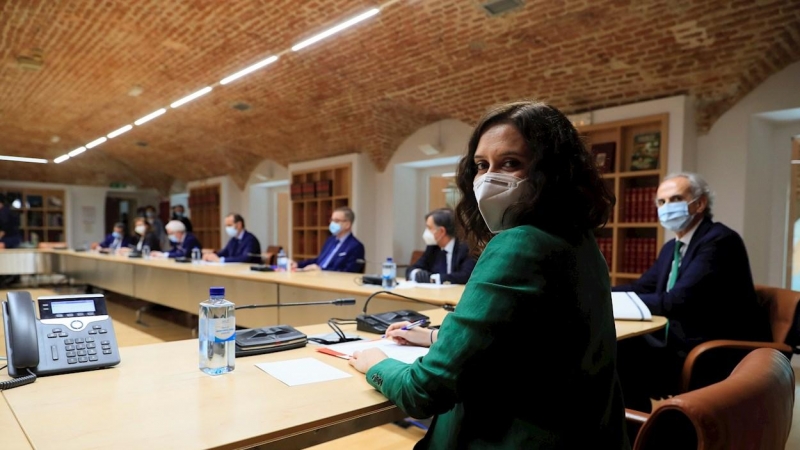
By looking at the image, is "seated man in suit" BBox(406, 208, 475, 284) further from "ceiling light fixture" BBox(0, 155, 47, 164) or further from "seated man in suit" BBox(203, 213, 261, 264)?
"ceiling light fixture" BBox(0, 155, 47, 164)

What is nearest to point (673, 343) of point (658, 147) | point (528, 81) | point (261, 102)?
point (658, 147)

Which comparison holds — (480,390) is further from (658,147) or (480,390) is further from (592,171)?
(658,147)

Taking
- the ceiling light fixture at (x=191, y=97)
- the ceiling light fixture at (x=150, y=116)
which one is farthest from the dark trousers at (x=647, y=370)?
the ceiling light fixture at (x=150, y=116)

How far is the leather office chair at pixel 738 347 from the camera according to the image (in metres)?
1.95

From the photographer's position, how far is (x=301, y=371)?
1.24m

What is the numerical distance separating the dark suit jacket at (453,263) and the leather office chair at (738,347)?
146cm

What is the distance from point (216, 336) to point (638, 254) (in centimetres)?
423

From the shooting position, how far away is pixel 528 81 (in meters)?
4.57

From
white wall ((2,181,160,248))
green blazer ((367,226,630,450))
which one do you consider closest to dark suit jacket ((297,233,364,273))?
green blazer ((367,226,630,450))

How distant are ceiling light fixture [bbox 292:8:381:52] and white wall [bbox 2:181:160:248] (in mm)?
9883

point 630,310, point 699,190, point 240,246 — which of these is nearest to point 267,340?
point 630,310

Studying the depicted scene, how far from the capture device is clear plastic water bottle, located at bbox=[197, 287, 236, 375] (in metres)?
1.21

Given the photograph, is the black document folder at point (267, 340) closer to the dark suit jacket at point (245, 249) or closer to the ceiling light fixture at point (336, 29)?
the ceiling light fixture at point (336, 29)

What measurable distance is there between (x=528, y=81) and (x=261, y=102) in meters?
3.72
